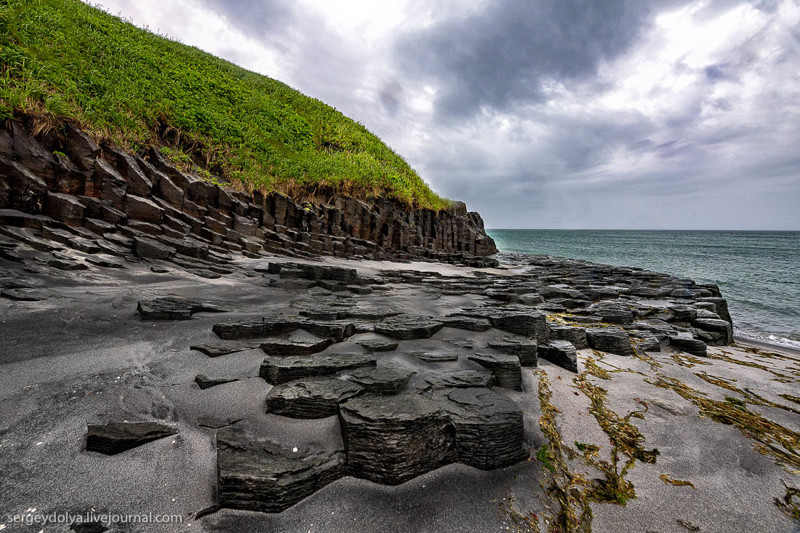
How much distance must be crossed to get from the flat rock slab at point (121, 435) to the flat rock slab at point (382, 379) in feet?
5.96

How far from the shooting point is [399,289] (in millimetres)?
11742

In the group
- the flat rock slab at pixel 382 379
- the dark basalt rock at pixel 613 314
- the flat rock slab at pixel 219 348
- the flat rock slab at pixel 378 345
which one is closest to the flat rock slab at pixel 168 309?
the flat rock slab at pixel 219 348

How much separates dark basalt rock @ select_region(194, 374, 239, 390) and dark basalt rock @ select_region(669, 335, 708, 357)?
10.4 meters

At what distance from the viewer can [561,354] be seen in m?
5.80

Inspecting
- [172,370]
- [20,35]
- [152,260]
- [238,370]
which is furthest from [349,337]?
[20,35]

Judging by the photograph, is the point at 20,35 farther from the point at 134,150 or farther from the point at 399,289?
the point at 399,289

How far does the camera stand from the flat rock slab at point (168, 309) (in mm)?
5445

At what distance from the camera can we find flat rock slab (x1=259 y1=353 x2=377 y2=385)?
371 cm

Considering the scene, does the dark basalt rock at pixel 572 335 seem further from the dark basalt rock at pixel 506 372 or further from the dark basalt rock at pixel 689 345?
the dark basalt rock at pixel 506 372

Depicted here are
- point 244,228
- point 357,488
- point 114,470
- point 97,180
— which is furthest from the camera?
point 244,228

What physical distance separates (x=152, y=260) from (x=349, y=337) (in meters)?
7.74

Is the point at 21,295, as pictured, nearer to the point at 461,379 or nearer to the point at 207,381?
the point at 207,381

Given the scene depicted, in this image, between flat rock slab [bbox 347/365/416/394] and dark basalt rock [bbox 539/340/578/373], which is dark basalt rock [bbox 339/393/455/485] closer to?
flat rock slab [bbox 347/365/416/394]

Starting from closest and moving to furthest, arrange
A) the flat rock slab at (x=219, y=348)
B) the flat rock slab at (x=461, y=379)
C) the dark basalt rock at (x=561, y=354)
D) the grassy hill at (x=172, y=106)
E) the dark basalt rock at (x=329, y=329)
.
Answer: the flat rock slab at (x=461, y=379), the flat rock slab at (x=219, y=348), the dark basalt rock at (x=329, y=329), the dark basalt rock at (x=561, y=354), the grassy hill at (x=172, y=106)
